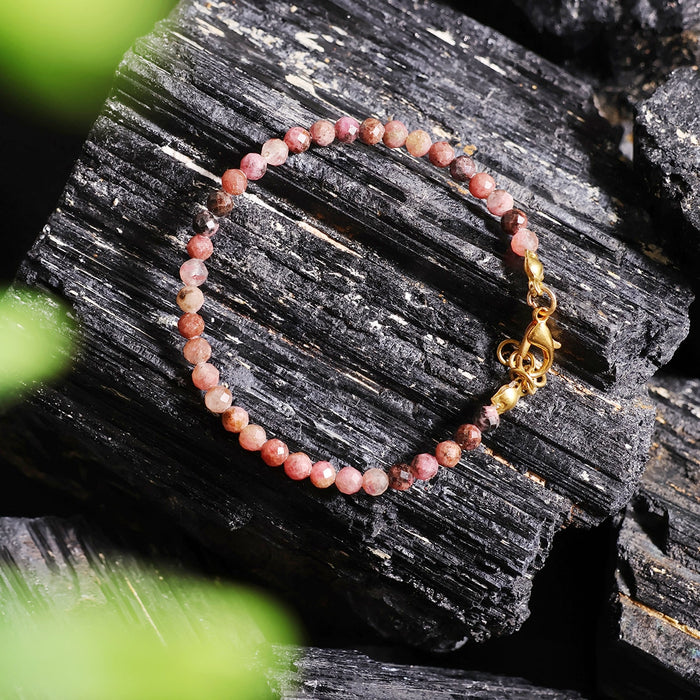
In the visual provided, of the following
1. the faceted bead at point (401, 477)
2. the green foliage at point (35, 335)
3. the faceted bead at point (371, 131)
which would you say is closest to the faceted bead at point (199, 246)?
the green foliage at point (35, 335)

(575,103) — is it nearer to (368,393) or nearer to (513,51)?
(513,51)

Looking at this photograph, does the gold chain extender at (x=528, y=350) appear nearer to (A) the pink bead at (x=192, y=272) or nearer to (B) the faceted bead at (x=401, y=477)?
(B) the faceted bead at (x=401, y=477)

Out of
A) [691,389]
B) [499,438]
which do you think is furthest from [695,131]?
[499,438]

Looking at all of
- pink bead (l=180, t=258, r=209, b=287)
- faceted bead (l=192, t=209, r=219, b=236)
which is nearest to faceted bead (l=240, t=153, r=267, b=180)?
faceted bead (l=192, t=209, r=219, b=236)

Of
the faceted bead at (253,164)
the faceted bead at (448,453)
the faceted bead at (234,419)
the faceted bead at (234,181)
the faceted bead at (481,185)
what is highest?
the faceted bead at (481,185)

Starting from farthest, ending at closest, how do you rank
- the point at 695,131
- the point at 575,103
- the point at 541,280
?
the point at 575,103
the point at 695,131
the point at 541,280
